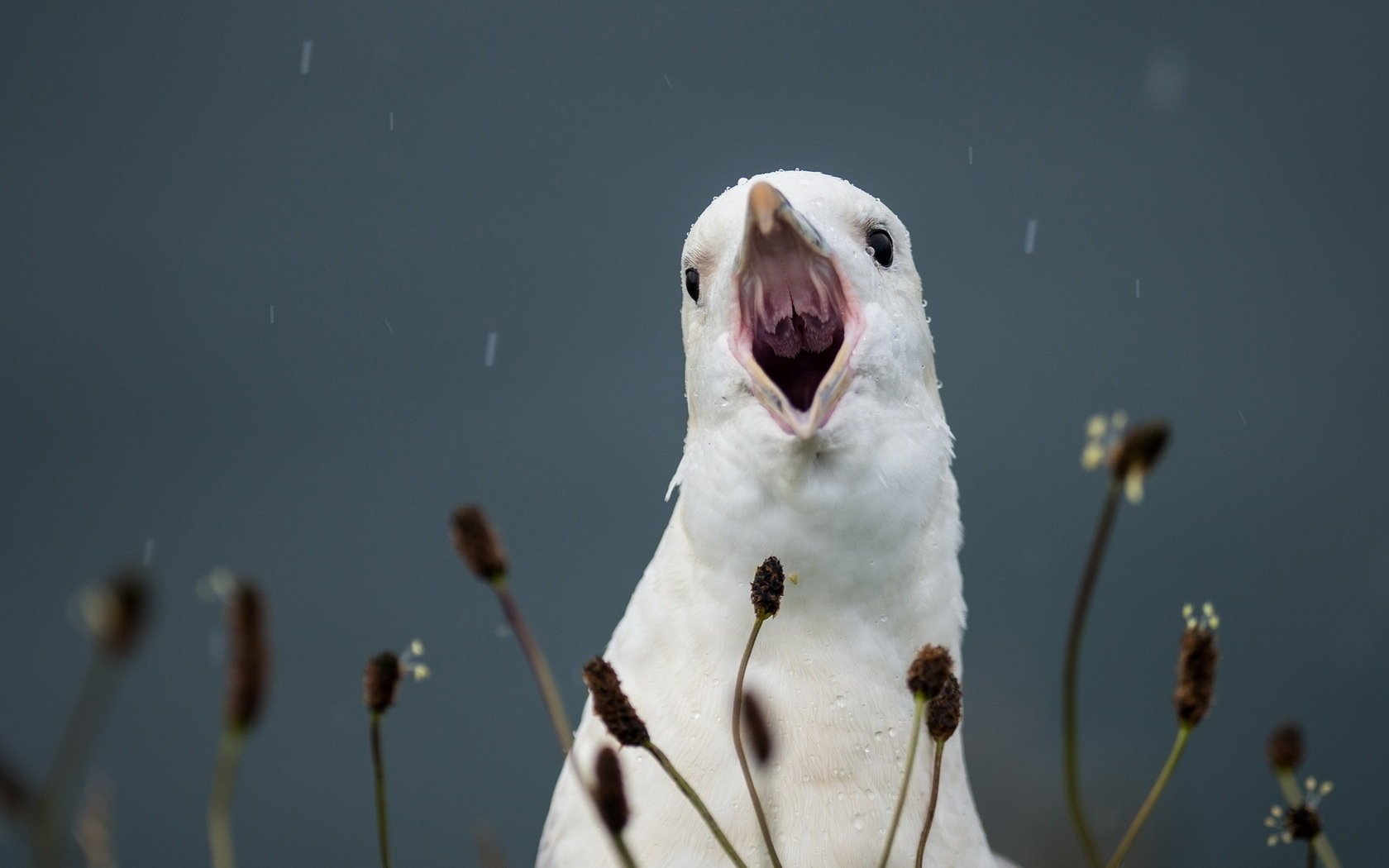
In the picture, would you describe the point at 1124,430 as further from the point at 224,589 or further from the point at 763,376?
the point at 763,376

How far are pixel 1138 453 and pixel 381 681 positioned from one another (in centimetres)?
46

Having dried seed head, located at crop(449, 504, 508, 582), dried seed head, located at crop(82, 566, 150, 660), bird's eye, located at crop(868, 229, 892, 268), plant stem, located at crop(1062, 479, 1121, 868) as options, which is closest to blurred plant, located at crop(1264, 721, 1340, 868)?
plant stem, located at crop(1062, 479, 1121, 868)

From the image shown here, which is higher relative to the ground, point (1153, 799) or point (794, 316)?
point (794, 316)

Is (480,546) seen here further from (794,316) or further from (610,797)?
(794,316)

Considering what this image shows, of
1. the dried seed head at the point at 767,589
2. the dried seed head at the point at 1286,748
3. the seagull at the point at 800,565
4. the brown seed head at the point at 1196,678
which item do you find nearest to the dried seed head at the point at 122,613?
the dried seed head at the point at 767,589

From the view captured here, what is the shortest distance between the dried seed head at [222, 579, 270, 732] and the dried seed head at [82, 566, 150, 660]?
0.24 feet

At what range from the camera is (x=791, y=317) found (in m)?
1.52

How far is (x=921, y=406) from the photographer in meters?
1.52

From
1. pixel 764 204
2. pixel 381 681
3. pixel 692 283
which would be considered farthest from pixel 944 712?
pixel 692 283

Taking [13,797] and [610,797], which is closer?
[13,797]

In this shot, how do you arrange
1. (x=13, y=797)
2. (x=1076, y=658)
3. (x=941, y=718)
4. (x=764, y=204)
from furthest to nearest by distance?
(x=764, y=204), (x=941, y=718), (x=1076, y=658), (x=13, y=797)

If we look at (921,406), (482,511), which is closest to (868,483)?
(921,406)

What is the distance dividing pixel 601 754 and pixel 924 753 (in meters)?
0.80

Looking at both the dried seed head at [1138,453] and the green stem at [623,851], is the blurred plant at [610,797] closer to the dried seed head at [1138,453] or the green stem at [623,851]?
the green stem at [623,851]
